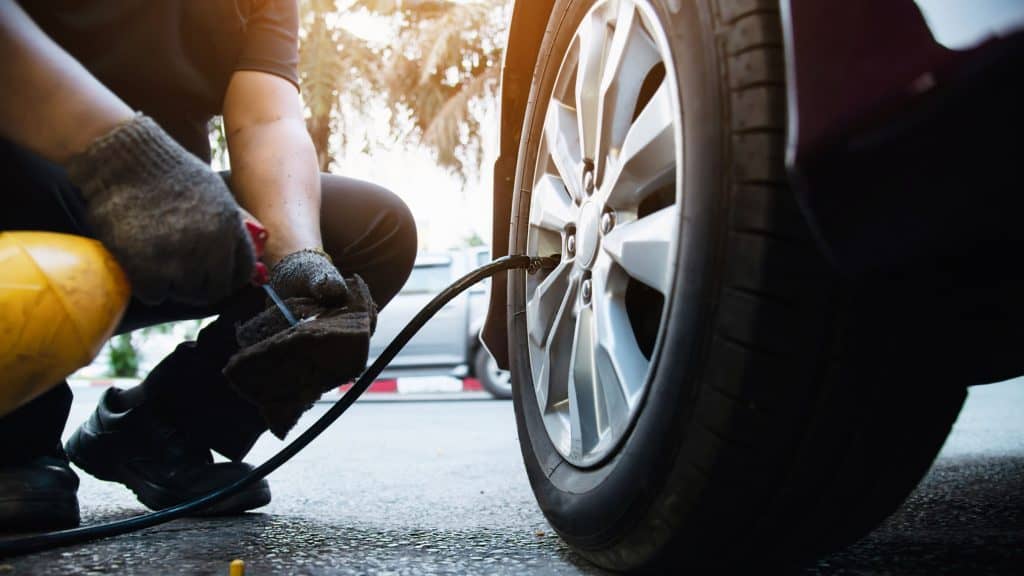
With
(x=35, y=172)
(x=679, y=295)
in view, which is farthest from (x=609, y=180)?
(x=35, y=172)

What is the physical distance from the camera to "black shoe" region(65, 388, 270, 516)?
5.49ft

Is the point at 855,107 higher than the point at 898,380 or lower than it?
higher

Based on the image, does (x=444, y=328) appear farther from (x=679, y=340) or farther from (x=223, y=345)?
(x=679, y=340)

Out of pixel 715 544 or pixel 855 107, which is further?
pixel 715 544

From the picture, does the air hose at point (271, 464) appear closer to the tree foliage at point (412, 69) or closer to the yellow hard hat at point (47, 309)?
the yellow hard hat at point (47, 309)

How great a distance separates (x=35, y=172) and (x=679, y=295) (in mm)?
1016

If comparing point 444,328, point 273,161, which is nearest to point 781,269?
point 273,161

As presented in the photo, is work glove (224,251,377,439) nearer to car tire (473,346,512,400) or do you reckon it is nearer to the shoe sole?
the shoe sole

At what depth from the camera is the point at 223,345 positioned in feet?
5.60

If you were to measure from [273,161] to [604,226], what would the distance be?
0.61 m

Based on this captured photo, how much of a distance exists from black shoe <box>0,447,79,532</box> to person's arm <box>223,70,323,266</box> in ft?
1.81

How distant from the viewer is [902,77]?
2.19ft

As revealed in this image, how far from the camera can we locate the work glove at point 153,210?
38.1 inches

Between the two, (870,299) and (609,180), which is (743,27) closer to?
(870,299)
